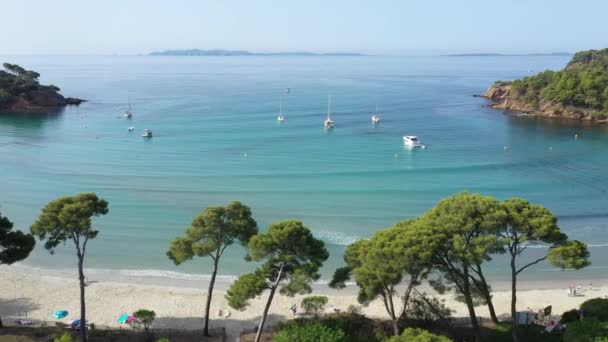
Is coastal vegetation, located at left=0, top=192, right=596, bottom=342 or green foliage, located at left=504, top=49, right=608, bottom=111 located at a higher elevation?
green foliage, located at left=504, top=49, right=608, bottom=111

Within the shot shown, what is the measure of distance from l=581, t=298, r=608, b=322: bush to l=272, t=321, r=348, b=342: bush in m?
9.58

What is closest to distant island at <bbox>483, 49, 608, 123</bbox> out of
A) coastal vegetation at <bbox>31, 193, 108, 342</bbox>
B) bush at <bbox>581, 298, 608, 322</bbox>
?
bush at <bbox>581, 298, 608, 322</bbox>

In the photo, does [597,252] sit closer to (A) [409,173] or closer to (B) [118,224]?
(A) [409,173]

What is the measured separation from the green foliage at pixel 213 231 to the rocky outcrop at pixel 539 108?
86.1 meters

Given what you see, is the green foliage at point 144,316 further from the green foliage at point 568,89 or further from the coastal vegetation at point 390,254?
the green foliage at point 568,89

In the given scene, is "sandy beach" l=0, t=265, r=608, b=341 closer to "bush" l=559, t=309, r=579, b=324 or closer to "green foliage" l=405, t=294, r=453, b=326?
"green foliage" l=405, t=294, r=453, b=326

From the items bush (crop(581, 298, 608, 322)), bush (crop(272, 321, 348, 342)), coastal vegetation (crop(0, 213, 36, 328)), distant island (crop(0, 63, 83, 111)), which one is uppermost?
distant island (crop(0, 63, 83, 111))

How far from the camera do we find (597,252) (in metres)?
36.6

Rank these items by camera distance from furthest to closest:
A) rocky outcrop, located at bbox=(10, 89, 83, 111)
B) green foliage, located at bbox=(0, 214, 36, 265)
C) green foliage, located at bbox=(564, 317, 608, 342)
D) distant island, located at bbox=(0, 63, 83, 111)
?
rocky outcrop, located at bbox=(10, 89, 83, 111) → distant island, located at bbox=(0, 63, 83, 111) → green foliage, located at bbox=(0, 214, 36, 265) → green foliage, located at bbox=(564, 317, 608, 342)

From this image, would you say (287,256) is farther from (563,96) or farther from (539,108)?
(539,108)

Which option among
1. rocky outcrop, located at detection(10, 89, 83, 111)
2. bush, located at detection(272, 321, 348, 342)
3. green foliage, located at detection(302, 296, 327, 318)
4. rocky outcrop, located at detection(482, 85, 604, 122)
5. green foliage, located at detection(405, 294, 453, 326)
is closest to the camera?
bush, located at detection(272, 321, 348, 342)

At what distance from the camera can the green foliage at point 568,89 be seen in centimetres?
9275

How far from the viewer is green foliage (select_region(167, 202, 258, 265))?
853 inches

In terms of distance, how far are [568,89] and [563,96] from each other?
1.79m
